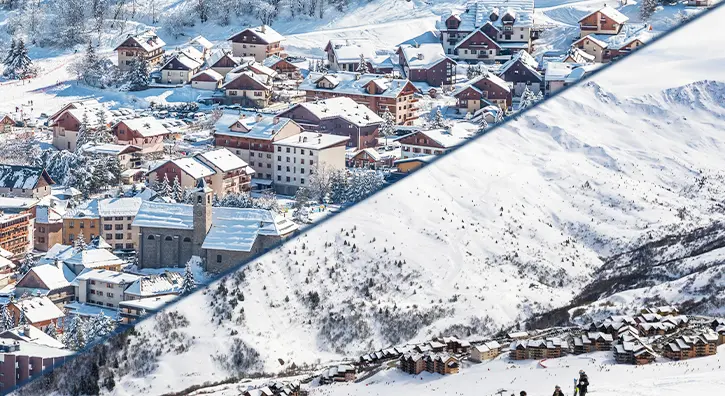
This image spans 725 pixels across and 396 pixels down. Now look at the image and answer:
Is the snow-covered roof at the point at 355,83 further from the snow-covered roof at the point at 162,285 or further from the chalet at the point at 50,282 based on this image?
the snow-covered roof at the point at 162,285

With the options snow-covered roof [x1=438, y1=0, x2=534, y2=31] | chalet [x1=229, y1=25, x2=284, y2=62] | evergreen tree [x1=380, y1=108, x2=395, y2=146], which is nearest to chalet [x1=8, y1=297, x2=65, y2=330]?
evergreen tree [x1=380, y1=108, x2=395, y2=146]

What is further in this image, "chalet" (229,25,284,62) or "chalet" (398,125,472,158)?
"chalet" (229,25,284,62)

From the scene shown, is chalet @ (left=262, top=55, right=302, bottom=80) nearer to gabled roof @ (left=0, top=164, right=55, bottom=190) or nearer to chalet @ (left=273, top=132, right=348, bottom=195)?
chalet @ (left=273, top=132, right=348, bottom=195)

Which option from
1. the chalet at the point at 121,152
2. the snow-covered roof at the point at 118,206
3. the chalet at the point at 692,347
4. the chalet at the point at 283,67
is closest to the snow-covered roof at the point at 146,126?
the chalet at the point at 121,152

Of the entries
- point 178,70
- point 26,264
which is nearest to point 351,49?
point 178,70

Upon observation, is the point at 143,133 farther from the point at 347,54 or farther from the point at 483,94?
the point at 347,54

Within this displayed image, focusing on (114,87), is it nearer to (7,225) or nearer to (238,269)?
(7,225)
